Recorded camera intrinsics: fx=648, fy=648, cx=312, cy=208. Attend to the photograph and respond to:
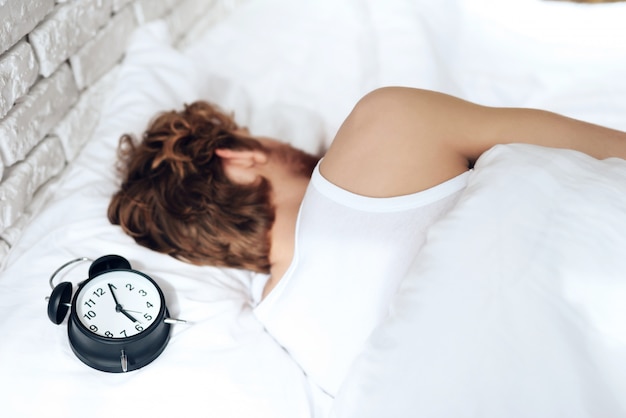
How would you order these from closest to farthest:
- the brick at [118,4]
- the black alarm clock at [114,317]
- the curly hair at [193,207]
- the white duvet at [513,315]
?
the white duvet at [513,315], the black alarm clock at [114,317], the curly hair at [193,207], the brick at [118,4]

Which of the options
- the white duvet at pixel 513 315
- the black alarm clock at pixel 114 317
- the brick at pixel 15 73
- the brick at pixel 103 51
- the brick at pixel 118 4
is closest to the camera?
the white duvet at pixel 513 315

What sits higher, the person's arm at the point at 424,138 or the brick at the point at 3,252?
the person's arm at the point at 424,138

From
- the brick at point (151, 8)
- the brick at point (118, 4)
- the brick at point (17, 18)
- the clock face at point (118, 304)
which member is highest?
the brick at point (17, 18)

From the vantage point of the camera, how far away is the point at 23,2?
965 millimetres

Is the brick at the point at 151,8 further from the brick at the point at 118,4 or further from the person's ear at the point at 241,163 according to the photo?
the person's ear at the point at 241,163

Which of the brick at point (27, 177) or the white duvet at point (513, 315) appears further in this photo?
the brick at point (27, 177)

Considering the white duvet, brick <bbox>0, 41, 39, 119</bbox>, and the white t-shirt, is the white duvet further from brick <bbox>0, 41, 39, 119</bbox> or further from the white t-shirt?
brick <bbox>0, 41, 39, 119</bbox>

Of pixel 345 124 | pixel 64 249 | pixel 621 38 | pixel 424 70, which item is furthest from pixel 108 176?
pixel 621 38

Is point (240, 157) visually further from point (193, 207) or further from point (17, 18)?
point (17, 18)

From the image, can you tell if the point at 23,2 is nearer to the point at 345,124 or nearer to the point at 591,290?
the point at 345,124

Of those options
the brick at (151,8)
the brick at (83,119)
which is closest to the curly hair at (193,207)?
the brick at (83,119)

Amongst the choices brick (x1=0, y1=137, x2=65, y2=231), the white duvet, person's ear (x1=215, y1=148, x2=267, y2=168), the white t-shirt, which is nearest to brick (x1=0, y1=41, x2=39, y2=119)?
brick (x1=0, y1=137, x2=65, y2=231)

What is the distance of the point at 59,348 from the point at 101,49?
633 millimetres

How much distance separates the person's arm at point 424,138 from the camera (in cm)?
90
